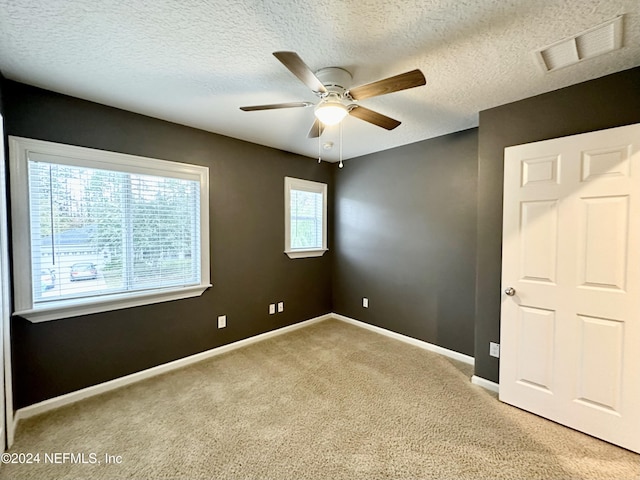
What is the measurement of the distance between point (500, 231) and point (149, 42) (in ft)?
9.31

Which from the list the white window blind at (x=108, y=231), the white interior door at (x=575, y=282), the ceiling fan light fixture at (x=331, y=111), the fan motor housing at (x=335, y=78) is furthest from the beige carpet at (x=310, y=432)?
the fan motor housing at (x=335, y=78)

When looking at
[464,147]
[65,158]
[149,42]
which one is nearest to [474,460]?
[464,147]

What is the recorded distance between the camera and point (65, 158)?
2141mm

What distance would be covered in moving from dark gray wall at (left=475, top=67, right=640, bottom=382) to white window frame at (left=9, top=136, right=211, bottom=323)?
2843 mm

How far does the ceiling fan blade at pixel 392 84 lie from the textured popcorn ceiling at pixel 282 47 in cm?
22

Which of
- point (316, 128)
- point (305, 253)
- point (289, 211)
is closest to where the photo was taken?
point (316, 128)

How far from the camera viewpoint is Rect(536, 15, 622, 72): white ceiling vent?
1.42 meters

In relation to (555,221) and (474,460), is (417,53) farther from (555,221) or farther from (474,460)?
(474,460)

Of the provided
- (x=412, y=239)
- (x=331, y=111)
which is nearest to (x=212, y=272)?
(x=331, y=111)

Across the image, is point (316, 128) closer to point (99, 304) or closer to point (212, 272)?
point (212, 272)

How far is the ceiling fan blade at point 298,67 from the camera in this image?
1.27 m

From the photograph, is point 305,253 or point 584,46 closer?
point 584,46

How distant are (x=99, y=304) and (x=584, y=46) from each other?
12.7 ft

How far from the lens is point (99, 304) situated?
2.30 m
